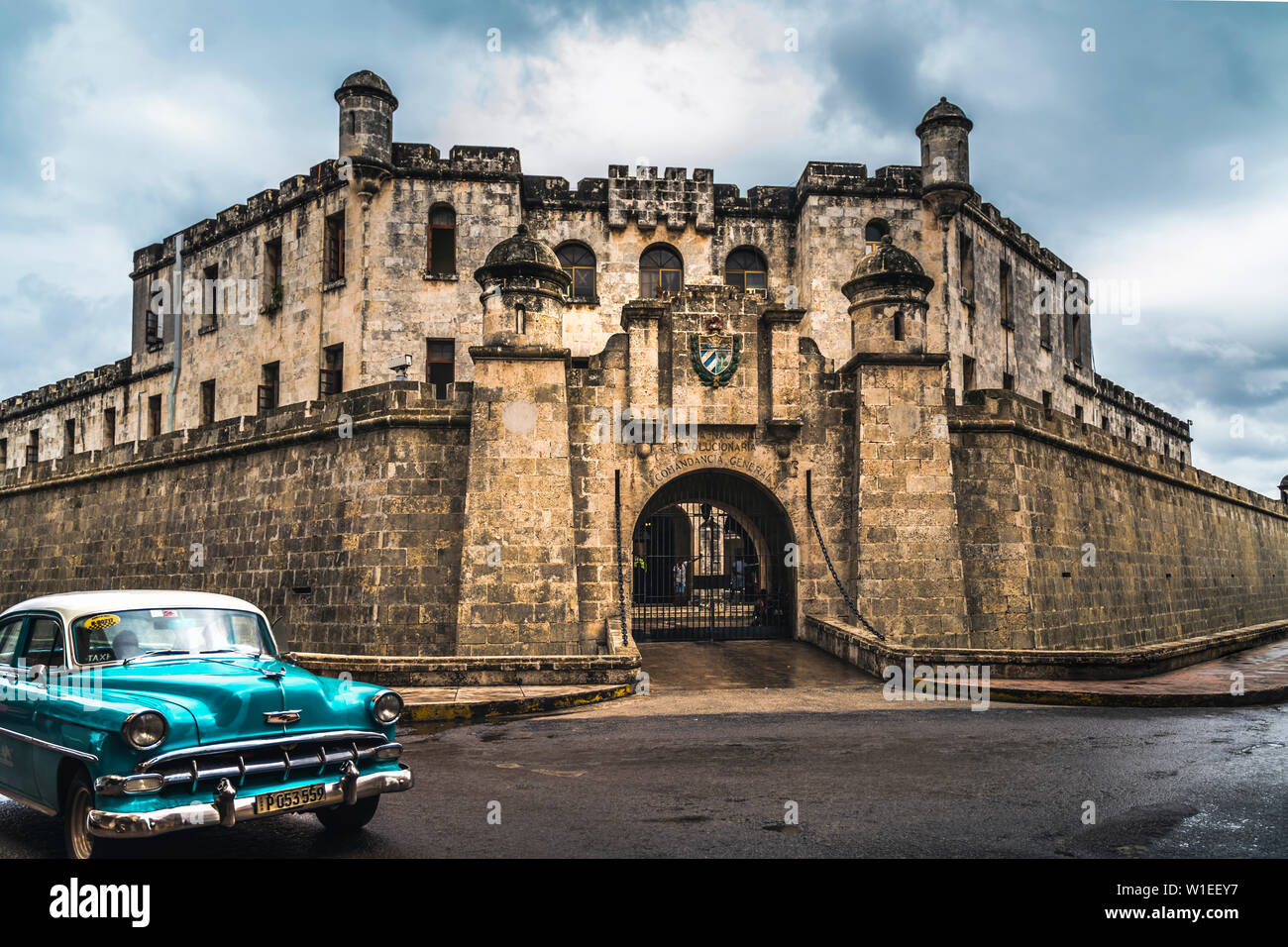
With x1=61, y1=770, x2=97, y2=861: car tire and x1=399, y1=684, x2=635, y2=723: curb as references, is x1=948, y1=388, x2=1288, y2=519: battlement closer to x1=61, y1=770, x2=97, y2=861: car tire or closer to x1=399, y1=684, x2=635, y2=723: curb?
x1=399, y1=684, x2=635, y2=723: curb

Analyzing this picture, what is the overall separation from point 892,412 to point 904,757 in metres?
8.62

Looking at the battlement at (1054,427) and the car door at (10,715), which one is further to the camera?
the battlement at (1054,427)

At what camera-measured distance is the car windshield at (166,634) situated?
223 inches

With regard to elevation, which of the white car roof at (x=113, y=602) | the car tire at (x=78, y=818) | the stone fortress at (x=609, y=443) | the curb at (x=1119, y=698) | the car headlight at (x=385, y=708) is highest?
the stone fortress at (x=609, y=443)

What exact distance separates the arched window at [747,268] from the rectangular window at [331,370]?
10742 mm

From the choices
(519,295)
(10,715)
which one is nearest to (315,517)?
(519,295)

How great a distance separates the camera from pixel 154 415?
31.4 m

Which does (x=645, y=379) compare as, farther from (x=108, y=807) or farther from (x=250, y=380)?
(x=250, y=380)

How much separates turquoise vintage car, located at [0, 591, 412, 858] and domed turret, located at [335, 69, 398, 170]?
20.4 meters

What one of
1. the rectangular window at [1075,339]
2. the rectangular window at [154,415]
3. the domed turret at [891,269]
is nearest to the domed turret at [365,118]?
the rectangular window at [154,415]

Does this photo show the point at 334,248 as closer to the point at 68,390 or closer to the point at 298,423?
the point at 298,423

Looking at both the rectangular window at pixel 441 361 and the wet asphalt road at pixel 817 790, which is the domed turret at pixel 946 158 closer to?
the rectangular window at pixel 441 361

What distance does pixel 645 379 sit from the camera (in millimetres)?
15648
